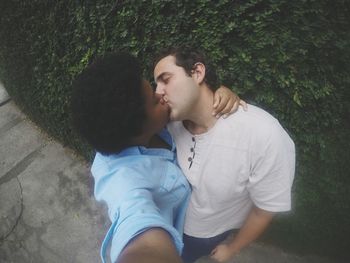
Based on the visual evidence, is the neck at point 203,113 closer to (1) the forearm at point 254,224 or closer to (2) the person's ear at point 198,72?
(2) the person's ear at point 198,72

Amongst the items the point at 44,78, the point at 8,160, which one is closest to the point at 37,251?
the point at 8,160

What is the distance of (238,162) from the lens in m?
1.62

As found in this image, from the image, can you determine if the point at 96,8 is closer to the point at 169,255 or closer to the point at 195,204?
the point at 195,204

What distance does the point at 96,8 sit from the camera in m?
2.71

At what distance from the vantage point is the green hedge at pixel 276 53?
2057 millimetres

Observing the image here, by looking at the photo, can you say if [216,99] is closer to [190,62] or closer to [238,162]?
[190,62]

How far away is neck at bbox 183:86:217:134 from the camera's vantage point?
1.68 meters

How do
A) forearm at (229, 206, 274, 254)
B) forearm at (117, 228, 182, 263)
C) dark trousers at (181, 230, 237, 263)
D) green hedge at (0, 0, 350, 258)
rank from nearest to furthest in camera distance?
forearm at (117, 228, 182, 263), forearm at (229, 206, 274, 254), green hedge at (0, 0, 350, 258), dark trousers at (181, 230, 237, 263)

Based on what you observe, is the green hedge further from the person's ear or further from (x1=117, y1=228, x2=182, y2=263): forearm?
(x1=117, y1=228, x2=182, y2=263): forearm

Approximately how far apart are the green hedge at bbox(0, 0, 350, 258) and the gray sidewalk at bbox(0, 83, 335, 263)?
0.76 m

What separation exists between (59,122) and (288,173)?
3.05 metres

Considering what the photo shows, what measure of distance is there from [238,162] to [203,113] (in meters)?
0.29

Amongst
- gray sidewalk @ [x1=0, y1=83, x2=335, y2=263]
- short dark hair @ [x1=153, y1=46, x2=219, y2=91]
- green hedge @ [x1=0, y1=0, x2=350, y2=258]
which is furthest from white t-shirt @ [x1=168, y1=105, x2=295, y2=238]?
gray sidewalk @ [x1=0, y1=83, x2=335, y2=263]

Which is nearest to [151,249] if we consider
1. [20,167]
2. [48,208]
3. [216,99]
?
[216,99]
